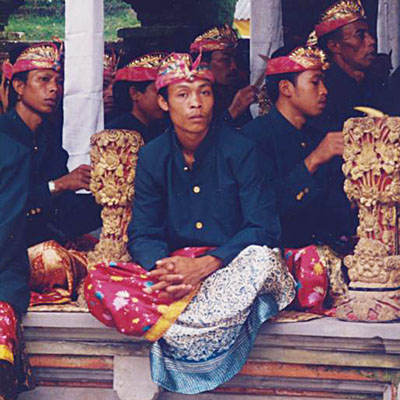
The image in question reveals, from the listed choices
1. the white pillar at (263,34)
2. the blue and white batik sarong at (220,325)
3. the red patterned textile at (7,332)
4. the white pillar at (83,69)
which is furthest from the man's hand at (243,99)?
the red patterned textile at (7,332)

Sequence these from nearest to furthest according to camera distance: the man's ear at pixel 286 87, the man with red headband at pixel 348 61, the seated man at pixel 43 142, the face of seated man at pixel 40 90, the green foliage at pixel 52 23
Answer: the man's ear at pixel 286 87
the seated man at pixel 43 142
the face of seated man at pixel 40 90
the man with red headband at pixel 348 61
the green foliage at pixel 52 23

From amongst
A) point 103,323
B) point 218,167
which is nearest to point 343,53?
point 218,167

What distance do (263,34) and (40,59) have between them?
130cm

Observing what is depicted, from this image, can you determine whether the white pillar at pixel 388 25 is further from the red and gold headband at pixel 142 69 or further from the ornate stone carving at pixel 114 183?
the ornate stone carving at pixel 114 183

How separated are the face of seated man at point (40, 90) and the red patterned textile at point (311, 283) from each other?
1.70m

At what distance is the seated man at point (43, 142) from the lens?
536 centimetres

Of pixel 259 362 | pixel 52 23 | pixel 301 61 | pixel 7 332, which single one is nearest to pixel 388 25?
pixel 301 61

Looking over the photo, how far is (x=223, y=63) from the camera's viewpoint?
6.20m

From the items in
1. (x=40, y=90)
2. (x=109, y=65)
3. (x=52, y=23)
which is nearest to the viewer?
(x=40, y=90)

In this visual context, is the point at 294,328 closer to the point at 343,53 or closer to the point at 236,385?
the point at 236,385

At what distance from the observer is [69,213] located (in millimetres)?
5645

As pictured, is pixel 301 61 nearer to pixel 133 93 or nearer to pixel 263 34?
pixel 263 34

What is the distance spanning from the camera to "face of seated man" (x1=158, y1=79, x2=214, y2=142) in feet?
15.3

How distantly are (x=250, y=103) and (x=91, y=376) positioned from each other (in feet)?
6.38
